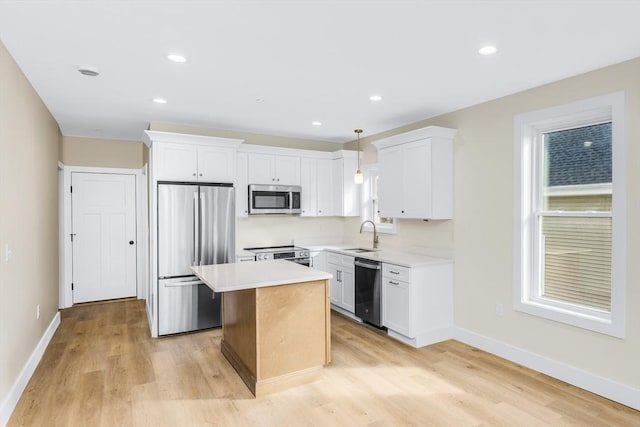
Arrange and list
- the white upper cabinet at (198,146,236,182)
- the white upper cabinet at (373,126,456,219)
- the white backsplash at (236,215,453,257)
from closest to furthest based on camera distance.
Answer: the white upper cabinet at (373,126,456,219)
the white backsplash at (236,215,453,257)
the white upper cabinet at (198,146,236,182)

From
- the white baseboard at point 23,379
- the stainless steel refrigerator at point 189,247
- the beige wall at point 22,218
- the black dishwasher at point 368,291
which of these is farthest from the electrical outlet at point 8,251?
the black dishwasher at point 368,291

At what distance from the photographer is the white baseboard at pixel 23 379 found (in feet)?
8.26

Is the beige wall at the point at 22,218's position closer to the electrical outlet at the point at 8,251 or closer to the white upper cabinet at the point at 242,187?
the electrical outlet at the point at 8,251

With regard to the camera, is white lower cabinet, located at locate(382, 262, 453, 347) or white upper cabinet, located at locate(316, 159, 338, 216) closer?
white lower cabinet, located at locate(382, 262, 453, 347)

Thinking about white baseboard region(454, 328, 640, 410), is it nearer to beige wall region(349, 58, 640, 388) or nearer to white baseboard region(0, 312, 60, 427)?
beige wall region(349, 58, 640, 388)

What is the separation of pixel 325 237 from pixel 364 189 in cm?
102

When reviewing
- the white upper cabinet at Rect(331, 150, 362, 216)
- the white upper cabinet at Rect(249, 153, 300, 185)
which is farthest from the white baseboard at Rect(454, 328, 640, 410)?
the white upper cabinet at Rect(249, 153, 300, 185)

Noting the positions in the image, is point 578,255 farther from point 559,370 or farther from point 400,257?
point 400,257

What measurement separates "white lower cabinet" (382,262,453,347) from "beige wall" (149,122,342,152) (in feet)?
8.41

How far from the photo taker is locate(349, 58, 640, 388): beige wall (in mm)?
2744

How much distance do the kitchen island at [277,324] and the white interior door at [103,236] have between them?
3.24 meters

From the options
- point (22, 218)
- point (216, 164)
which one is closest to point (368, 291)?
point (216, 164)

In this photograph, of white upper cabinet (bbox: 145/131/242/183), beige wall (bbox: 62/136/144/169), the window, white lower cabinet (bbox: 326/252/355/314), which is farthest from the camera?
the window

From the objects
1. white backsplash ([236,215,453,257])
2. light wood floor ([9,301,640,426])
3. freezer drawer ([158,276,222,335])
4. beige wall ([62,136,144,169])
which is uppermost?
beige wall ([62,136,144,169])
